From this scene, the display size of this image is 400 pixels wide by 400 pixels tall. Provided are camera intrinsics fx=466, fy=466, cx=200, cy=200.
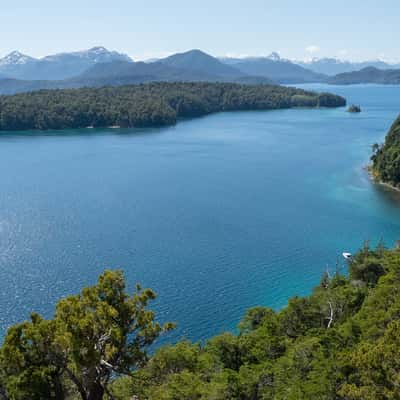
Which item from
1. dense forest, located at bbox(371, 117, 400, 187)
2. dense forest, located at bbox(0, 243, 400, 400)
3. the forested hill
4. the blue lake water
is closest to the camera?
dense forest, located at bbox(0, 243, 400, 400)

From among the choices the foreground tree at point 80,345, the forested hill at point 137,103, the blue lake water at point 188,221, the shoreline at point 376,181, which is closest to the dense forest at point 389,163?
the shoreline at point 376,181

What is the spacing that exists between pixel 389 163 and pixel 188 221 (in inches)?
942

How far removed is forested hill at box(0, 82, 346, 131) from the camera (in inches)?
3733

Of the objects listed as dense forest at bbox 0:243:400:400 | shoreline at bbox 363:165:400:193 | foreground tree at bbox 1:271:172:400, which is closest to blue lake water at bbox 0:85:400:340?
shoreline at bbox 363:165:400:193

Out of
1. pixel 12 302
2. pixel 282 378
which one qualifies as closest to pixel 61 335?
pixel 282 378

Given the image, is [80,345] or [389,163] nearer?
[80,345]

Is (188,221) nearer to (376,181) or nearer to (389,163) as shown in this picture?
(376,181)

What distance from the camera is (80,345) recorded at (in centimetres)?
1069

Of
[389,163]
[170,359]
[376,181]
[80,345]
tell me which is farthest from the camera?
[376,181]

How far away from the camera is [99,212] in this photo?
1613 inches

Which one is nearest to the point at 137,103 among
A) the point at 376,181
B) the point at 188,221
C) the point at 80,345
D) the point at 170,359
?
the point at 376,181

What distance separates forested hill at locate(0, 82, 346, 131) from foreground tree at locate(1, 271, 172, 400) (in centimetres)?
8727

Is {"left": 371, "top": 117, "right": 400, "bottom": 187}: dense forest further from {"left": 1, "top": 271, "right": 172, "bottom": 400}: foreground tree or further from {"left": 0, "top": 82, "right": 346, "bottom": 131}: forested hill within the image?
{"left": 0, "top": 82, "right": 346, "bottom": 131}: forested hill

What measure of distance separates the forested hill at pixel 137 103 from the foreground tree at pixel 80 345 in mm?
87273
